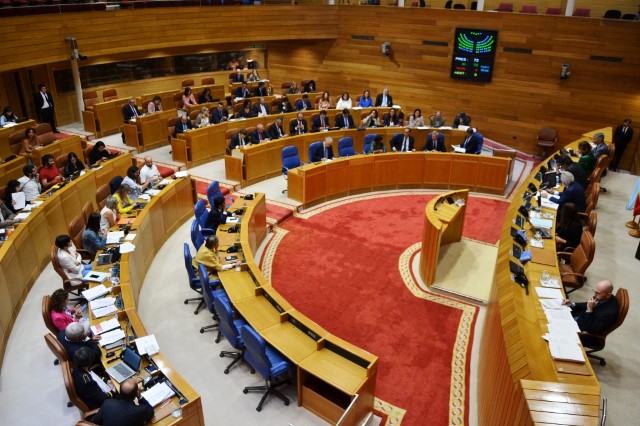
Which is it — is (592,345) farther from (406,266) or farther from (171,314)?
(171,314)

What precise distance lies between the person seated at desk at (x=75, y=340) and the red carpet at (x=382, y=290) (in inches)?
121

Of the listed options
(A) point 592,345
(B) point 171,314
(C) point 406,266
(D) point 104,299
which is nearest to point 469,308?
(C) point 406,266

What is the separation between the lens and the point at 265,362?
521 cm

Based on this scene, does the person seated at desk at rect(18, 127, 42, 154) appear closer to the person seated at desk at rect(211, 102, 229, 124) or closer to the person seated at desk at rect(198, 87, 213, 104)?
the person seated at desk at rect(211, 102, 229, 124)

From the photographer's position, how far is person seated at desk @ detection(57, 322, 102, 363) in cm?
491

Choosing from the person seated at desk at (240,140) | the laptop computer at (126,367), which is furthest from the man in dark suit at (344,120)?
the laptop computer at (126,367)

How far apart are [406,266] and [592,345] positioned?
135 inches

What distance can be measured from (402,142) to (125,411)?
9328 millimetres

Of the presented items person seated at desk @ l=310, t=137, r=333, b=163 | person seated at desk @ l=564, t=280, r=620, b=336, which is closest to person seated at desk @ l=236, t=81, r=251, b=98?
person seated at desk @ l=310, t=137, r=333, b=163

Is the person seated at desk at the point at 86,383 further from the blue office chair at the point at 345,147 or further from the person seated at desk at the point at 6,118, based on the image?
the person seated at desk at the point at 6,118

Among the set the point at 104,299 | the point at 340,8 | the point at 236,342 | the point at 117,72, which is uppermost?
the point at 340,8

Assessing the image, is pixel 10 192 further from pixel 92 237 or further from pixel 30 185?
pixel 92 237

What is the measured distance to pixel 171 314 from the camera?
7.07 m

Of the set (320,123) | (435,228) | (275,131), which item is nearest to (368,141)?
(320,123)
